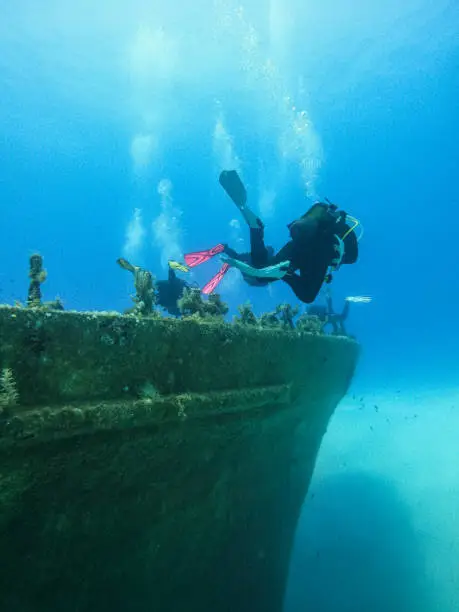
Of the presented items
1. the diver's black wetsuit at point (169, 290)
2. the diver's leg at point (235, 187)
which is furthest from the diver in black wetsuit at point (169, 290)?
the diver's leg at point (235, 187)

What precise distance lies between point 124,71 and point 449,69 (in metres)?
36.0

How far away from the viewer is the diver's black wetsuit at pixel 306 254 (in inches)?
185

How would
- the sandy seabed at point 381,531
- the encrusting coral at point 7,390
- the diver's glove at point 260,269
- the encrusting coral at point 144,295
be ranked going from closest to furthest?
the encrusting coral at point 7,390 → the encrusting coral at point 144,295 → the diver's glove at point 260,269 → the sandy seabed at point 381,531

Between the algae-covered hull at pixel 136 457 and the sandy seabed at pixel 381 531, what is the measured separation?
318 cm

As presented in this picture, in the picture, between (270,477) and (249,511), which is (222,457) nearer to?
(249,511)

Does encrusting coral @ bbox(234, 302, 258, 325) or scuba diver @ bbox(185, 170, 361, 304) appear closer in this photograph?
scuba diver @ bbox(185, 170, 361, 304)

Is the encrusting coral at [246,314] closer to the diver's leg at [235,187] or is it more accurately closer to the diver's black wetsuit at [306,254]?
the diver's black wetsuit at [306,254]

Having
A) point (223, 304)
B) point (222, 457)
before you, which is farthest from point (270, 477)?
point (223, 304)

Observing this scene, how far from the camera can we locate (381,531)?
8305 millimetres

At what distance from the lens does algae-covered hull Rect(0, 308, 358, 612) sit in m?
2.15

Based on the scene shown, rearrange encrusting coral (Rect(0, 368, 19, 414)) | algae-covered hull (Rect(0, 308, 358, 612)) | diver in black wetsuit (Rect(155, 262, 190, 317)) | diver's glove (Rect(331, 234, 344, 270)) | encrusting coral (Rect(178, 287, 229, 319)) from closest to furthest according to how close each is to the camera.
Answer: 1. encrusting coral (Rect(0, 368, 19, 414))
2. algae-covered hull (Rect(0, 308, 358, 612))
3. encrusting coral (Rect(178, 287, 229, 319))
4. diver's glove (Rect(331, 234, 344, 270))
5. diver in black wetsuit (Rect(155, 262, 190, 317))

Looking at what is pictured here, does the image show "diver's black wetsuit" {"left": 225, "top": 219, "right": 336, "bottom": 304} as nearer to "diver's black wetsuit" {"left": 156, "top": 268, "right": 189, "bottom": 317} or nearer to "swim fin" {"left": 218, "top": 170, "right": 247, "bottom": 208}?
"swim fin" {"left": 218, "top": 170, "right": 247, "bottom": 208}

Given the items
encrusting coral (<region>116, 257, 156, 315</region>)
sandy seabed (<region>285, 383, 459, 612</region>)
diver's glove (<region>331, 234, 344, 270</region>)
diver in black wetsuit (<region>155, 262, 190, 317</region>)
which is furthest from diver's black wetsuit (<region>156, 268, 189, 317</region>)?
sandy seabed (<region>285, 383, 459, 612</region>)

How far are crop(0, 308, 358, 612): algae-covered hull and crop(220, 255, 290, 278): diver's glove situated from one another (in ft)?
2.57
